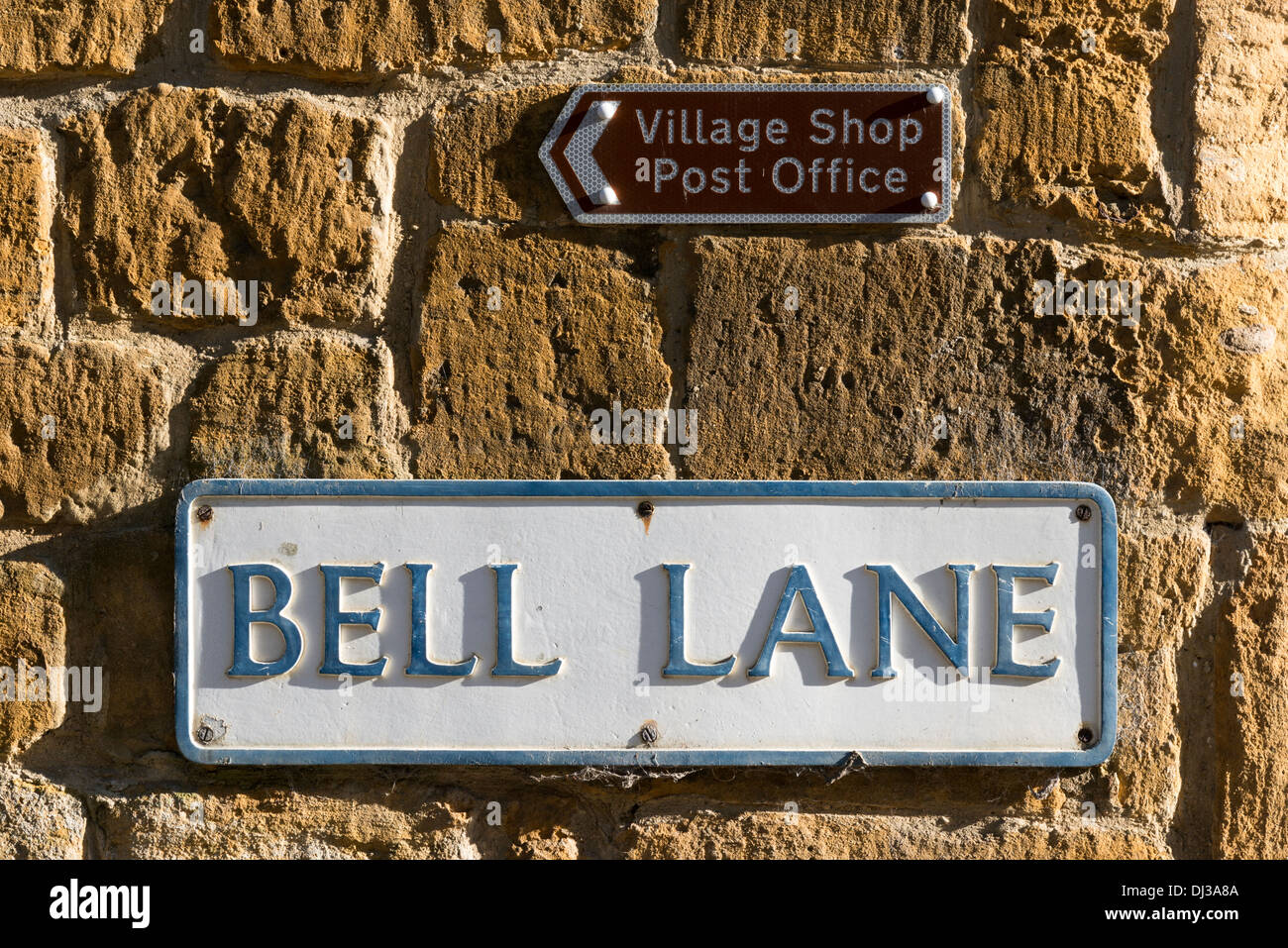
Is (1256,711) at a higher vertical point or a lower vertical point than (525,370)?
lower

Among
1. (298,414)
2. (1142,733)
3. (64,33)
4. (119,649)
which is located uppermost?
(64,33)

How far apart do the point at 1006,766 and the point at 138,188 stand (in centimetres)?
138

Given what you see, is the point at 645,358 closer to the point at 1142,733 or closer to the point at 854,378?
the point at 854,378

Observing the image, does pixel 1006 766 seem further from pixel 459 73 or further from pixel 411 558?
pixel 459 73

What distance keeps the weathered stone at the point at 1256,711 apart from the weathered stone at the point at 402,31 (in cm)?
110

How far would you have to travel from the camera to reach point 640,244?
4.70ft

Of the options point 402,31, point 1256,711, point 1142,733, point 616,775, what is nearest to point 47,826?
point 616,775

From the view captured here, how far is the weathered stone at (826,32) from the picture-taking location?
1.43 meters

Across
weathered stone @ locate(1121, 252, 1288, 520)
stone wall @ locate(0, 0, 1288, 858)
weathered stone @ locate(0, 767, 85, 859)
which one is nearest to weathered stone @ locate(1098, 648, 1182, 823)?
stone wall @ locate(0, 0, 1288, 858)

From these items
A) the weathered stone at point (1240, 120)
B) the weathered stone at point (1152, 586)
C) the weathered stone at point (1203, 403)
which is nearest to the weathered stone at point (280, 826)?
the weathered stone at point (1152, 586)

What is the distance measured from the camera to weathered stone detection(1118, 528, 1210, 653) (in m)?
1.42

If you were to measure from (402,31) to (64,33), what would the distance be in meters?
0.45

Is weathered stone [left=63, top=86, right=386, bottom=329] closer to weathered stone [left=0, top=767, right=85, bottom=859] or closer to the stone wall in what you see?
the stone wall

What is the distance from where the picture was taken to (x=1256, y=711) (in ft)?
4.66
